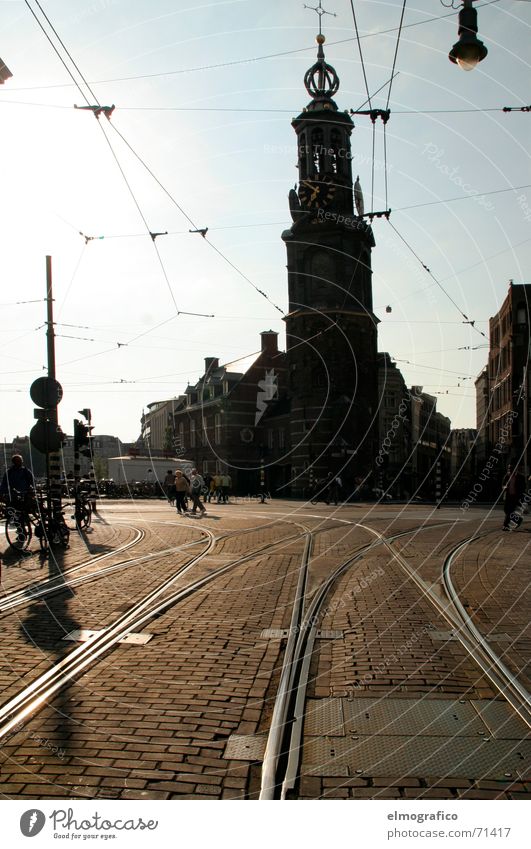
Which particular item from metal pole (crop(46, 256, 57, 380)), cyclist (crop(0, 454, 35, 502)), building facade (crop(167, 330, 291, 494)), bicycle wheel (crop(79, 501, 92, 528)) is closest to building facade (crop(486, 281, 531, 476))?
building facade (crop(167, 330, 291, 494))

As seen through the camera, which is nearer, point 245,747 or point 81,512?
point 245,747

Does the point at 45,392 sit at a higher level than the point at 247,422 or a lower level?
lower

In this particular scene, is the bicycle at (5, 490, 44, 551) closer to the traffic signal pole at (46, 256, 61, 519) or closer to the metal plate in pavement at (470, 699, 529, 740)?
the traffic signal pole at (46, 256, 61, 519)

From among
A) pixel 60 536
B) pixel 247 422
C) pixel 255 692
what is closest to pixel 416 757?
pixel 255 692

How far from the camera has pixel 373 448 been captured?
5375 centimetres

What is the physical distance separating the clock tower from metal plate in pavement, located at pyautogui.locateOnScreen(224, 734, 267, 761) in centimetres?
4673

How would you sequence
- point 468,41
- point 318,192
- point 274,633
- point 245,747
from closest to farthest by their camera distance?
point 245,747, point 274,633, point 468,41, point 318,192

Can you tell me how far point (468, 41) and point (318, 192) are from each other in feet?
134

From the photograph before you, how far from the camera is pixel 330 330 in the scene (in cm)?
5275

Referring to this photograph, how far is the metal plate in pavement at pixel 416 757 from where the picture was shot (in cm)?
369

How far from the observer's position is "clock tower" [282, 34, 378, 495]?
51.1 metres

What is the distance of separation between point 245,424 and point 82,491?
51.5m

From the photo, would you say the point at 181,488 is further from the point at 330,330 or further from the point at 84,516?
the point at 330,330
